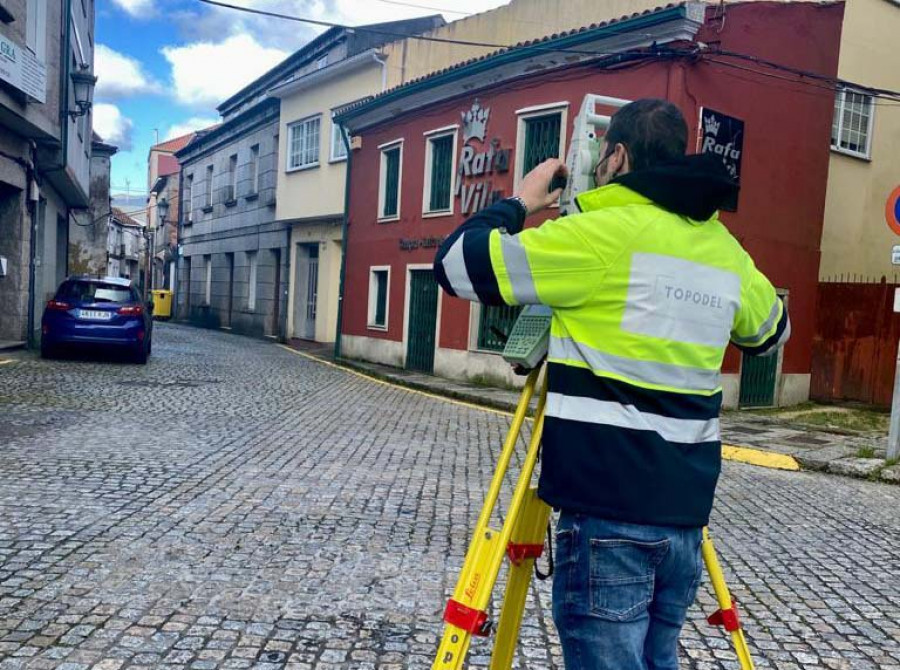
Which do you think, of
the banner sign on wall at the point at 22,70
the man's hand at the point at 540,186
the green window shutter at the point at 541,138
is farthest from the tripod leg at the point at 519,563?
the banner sign on wall at the point at 22,70

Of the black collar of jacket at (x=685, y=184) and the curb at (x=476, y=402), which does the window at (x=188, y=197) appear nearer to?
the curb at (x=476, y=402)

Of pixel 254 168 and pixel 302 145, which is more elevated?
pixel 302 145

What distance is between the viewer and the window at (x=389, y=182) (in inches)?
710

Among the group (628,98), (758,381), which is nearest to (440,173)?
(628,98)

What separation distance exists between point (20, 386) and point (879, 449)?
1070 cm

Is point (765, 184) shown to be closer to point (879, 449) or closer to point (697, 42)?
point (697, 42)

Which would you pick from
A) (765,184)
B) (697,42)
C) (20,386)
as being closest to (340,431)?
(20,386)

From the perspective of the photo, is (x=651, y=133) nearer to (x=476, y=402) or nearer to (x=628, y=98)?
(x=628, y=98)

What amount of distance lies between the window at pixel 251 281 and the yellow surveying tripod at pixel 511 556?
25.6 metres

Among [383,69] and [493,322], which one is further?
[383,69]

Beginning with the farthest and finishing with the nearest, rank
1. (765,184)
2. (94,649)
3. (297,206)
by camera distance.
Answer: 1. (297,206)
2. (765,184)
3. (94,649)

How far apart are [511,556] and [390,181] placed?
16.9 meters

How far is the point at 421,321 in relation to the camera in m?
16.6

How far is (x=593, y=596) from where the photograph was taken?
1.77 metres
